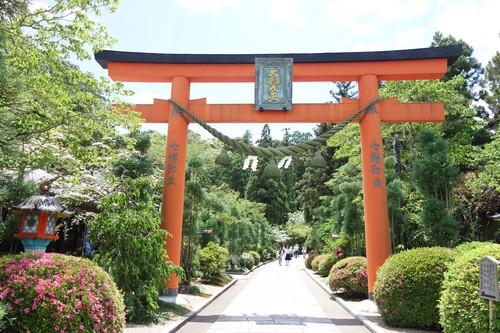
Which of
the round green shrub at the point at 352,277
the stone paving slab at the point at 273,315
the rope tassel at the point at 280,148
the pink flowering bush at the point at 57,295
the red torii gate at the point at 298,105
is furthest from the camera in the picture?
the round green shrub at the point at 352,277

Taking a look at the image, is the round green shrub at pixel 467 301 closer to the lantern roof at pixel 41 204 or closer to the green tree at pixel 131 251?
the green tree at pixel 131 251

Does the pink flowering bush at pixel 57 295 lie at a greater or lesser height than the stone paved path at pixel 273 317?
greater

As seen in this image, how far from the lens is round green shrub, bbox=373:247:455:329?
21.6 ft

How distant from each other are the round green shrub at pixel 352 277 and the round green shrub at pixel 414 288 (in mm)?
3528

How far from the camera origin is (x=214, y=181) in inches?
2112

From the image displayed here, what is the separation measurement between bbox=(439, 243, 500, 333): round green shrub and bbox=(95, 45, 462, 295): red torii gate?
3.47m

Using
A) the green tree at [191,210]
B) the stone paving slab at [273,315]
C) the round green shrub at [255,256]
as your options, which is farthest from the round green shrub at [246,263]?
the green tree at [191,210]

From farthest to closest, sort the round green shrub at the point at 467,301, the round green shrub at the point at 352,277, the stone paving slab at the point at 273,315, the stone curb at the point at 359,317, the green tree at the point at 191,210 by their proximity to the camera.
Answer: the green tree at the point at 191,210
the round green shrub at the point at 352,277
the stone paving slab at the point at 273,315
the stone curb at the point at 359,317
the round green shrub at the point at 467,301

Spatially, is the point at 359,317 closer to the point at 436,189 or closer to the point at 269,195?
the point at 436,189

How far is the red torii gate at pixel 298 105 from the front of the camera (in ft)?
29.8

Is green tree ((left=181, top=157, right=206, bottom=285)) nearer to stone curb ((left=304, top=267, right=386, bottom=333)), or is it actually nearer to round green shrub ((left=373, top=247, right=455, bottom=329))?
stone curb ((left=304, top=267, right=386, bottom=333))

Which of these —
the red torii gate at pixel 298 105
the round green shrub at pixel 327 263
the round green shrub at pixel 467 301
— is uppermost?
the red torii gate at pixel 298 105

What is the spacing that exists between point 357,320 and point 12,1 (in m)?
9.02

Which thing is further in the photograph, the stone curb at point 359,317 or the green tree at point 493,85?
the green tree at point 493,85
